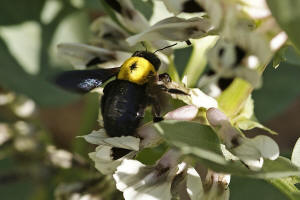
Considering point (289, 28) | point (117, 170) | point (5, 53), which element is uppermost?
point (289, 28)

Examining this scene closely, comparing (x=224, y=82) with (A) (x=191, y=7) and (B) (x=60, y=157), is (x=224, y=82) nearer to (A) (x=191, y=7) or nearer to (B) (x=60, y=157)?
(A) (x=191, y=7)

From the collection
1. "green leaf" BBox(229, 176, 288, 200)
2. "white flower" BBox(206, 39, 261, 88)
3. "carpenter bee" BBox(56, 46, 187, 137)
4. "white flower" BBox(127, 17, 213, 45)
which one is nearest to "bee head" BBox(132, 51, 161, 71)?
"carpenter bee" BBox(56, 46, 187, 137)

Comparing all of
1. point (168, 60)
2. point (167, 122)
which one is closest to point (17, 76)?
point (168, 60)

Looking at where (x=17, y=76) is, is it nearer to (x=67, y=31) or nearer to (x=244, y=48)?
(x=67, y=31)

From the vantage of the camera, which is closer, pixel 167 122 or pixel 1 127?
pixel 167 122

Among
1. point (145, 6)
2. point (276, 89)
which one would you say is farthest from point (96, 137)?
point (276, 89)
